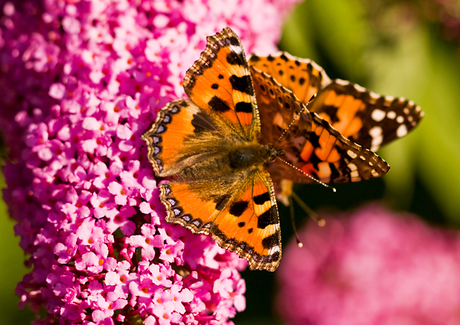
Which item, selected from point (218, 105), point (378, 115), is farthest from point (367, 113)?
point (218, 105)

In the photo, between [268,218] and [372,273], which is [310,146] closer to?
[268,218]

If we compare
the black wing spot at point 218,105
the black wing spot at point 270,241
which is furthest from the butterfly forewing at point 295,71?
the black wing spot at point 270,241

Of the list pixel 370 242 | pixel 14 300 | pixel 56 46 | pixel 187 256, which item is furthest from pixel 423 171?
pixel 14 300

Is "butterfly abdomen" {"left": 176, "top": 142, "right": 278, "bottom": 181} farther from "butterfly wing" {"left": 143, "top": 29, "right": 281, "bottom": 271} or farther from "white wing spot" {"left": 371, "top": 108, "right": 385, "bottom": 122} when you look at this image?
"white wing spot" {"left": 371, "top": 108, "right": 385, "bottom": 122}

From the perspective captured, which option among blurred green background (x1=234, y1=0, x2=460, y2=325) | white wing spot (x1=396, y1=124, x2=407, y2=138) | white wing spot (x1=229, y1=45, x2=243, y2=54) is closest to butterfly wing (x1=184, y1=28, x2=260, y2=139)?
white wing spot (x1=229, y1=45, x2=243, y2=54)

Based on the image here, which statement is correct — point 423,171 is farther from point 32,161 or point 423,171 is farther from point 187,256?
point 32,161

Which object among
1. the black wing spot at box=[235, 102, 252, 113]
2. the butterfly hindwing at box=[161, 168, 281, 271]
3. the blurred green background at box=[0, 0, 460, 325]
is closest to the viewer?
the butterfly hindwing at box=[161, 168, 281, 271]
